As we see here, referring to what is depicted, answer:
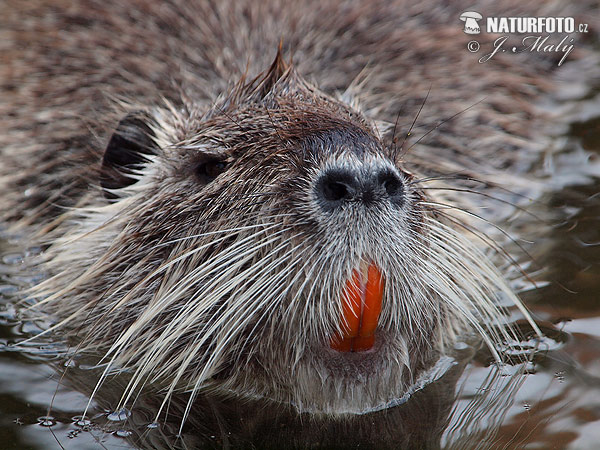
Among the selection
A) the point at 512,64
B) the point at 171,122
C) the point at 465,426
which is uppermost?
the point at 512,64

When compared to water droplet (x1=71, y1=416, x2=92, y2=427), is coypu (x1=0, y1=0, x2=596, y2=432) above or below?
above

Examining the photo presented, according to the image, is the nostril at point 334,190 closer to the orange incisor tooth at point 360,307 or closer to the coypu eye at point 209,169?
the orange incisor tooth at point 360,307

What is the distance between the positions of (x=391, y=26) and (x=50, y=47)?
5.71 ft

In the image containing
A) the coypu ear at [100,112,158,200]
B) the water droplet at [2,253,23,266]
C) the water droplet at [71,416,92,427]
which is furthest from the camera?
the water droplet at [2,253,23,266]

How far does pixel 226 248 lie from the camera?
2723mm

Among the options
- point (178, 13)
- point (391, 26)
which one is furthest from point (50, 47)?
point (391, 26)

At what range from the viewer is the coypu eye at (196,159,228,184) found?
2.99m

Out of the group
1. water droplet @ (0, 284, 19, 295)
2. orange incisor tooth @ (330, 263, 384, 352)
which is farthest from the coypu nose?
water droplet @ (0, 284, 19, 295)

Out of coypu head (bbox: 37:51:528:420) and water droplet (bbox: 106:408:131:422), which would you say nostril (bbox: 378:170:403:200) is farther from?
water droplet (bbox: 106:408:131:422)

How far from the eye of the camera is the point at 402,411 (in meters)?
2.82

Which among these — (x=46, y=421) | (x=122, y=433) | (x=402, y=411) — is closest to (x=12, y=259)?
(x=46, y=421)

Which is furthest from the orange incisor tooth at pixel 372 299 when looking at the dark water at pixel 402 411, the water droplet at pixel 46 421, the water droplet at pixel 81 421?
the water droplet at pixel 46 421

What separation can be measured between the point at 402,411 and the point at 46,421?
1.08 metres

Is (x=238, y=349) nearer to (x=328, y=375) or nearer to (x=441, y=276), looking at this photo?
(x=328, y=375)
